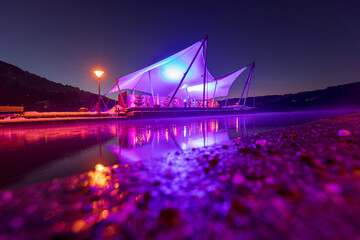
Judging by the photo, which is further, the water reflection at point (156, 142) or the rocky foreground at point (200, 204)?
the water reflection at point (156, 142)

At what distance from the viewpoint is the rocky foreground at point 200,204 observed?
67 centimetres

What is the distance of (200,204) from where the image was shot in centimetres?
91

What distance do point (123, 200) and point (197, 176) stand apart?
660 millimetres

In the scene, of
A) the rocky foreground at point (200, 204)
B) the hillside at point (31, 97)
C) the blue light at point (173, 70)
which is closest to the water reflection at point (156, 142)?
the rocky foreground at point (200, 204)

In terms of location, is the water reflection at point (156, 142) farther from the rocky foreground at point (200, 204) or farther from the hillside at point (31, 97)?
the hillside at point (31, 97)

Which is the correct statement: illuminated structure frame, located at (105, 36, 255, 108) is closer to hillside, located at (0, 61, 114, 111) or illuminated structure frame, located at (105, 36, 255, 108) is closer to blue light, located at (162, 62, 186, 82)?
blue light, located at (162, 62, 186, 82)

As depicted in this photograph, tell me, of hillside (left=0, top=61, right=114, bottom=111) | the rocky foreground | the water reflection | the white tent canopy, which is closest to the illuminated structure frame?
the white tent canopy

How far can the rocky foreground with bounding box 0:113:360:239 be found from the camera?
67 cm

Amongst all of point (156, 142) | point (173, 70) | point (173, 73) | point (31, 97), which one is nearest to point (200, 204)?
Result: point (156, 142)

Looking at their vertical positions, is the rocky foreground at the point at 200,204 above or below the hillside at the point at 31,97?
below

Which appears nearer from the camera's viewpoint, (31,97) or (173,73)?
(173,73)

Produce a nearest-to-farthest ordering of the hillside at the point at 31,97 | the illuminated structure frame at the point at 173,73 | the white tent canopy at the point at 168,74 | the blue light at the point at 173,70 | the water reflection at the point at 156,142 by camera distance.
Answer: the water reflection at the point at 156,142 → the illuminated structure frame at the point at 173,73 → the white tent canopy at the point at 168,74 → the blue light at the point at 173,70 → the hillside at the point at 31,97

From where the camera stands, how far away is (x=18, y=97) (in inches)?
1163

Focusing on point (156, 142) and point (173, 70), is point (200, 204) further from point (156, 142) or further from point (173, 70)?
point (173, 70)
